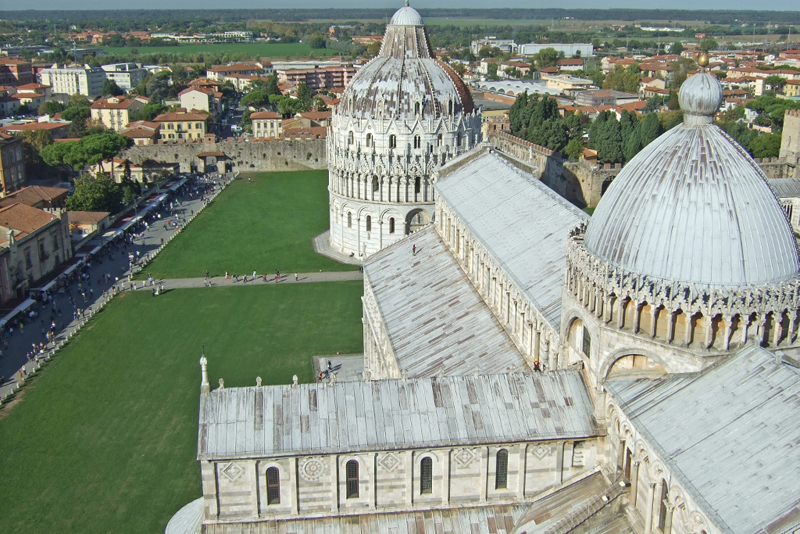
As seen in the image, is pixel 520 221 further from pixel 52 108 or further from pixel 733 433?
pixel 52 108

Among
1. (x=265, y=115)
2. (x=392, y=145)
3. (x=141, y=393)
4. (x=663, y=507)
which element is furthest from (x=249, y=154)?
(x=663, y=507)

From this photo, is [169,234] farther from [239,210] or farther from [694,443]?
[694,443]

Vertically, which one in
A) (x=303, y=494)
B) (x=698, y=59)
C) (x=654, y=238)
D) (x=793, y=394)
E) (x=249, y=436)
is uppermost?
(x=698, y=59)

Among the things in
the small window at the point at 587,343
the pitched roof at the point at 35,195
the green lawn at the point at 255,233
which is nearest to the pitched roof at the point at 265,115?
the green lawn at the point at 255,233

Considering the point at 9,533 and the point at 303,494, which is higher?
the point at 303,494

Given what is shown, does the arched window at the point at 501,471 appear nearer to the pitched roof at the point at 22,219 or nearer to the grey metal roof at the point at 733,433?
the grey metal roof at the point at 733,433

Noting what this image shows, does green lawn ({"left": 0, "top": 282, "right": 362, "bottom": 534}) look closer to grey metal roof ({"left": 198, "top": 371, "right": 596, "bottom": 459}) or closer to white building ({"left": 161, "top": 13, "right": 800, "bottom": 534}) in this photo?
white building ({"left": 161, "top": 13, "right": 800, "bottom": 534})

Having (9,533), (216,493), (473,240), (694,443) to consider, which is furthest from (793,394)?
(9,533)
